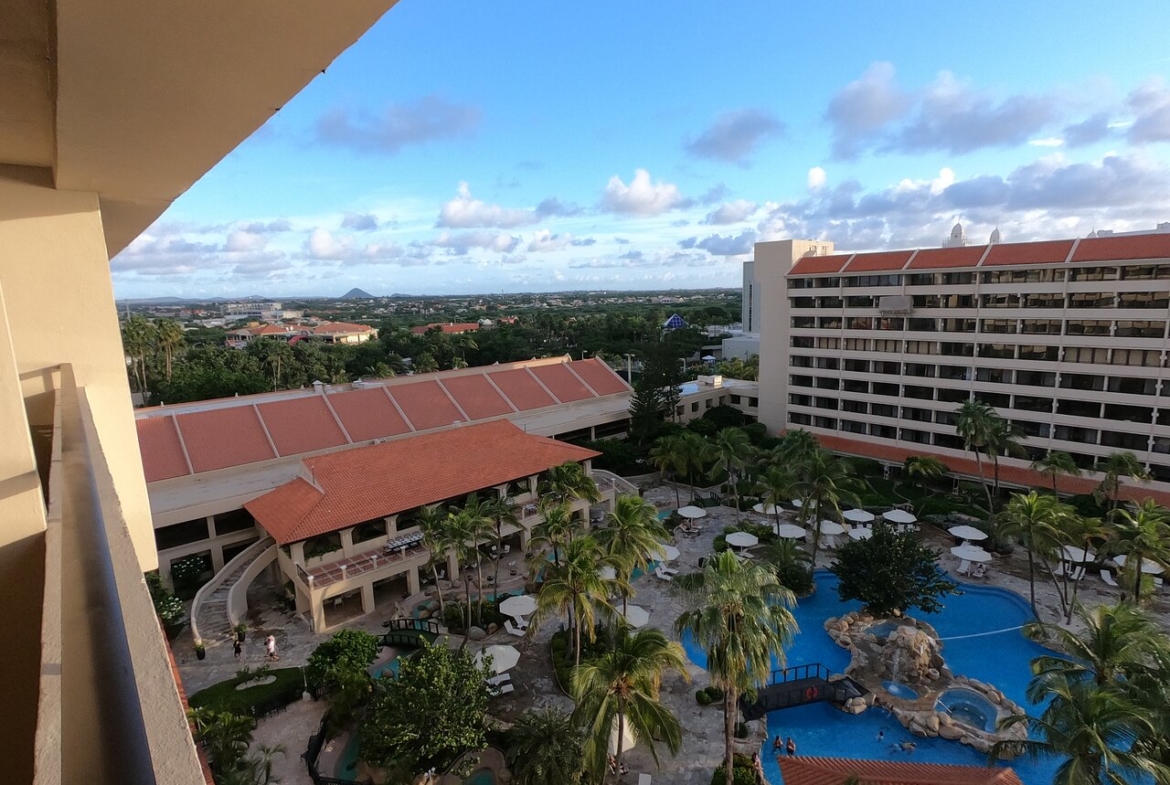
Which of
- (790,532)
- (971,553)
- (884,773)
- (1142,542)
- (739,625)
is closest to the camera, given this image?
(739,625)

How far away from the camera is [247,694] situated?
20.2 metres

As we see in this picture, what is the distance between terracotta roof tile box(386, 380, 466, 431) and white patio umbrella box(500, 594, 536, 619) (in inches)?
674

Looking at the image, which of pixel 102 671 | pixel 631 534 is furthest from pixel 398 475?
pixel 102 671

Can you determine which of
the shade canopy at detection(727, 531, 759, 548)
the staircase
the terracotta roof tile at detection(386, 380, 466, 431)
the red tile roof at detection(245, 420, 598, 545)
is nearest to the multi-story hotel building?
the shade canopy at detection(727, 531, 759, 548)

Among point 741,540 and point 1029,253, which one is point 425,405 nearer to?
point 741,540

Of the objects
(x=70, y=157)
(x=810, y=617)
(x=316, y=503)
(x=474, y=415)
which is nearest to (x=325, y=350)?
(x=474, y=415)

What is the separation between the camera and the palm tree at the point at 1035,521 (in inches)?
933

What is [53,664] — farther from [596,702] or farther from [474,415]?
[474,415]

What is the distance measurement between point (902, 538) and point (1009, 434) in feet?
42.4

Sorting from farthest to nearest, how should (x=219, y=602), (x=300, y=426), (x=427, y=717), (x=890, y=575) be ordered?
(x=300, y=426) < (x=219, y=602) < (x=890, y=575) < (x=427, y=717)

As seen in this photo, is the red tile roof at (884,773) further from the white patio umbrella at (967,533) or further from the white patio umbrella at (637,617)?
the white patio umbrella at (967,533)

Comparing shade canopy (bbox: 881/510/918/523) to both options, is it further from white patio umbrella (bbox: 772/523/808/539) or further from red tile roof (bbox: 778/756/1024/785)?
red tile roof (bbox: 778/756/1024/785)

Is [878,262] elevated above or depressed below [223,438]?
above

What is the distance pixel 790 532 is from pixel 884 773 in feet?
56.7
